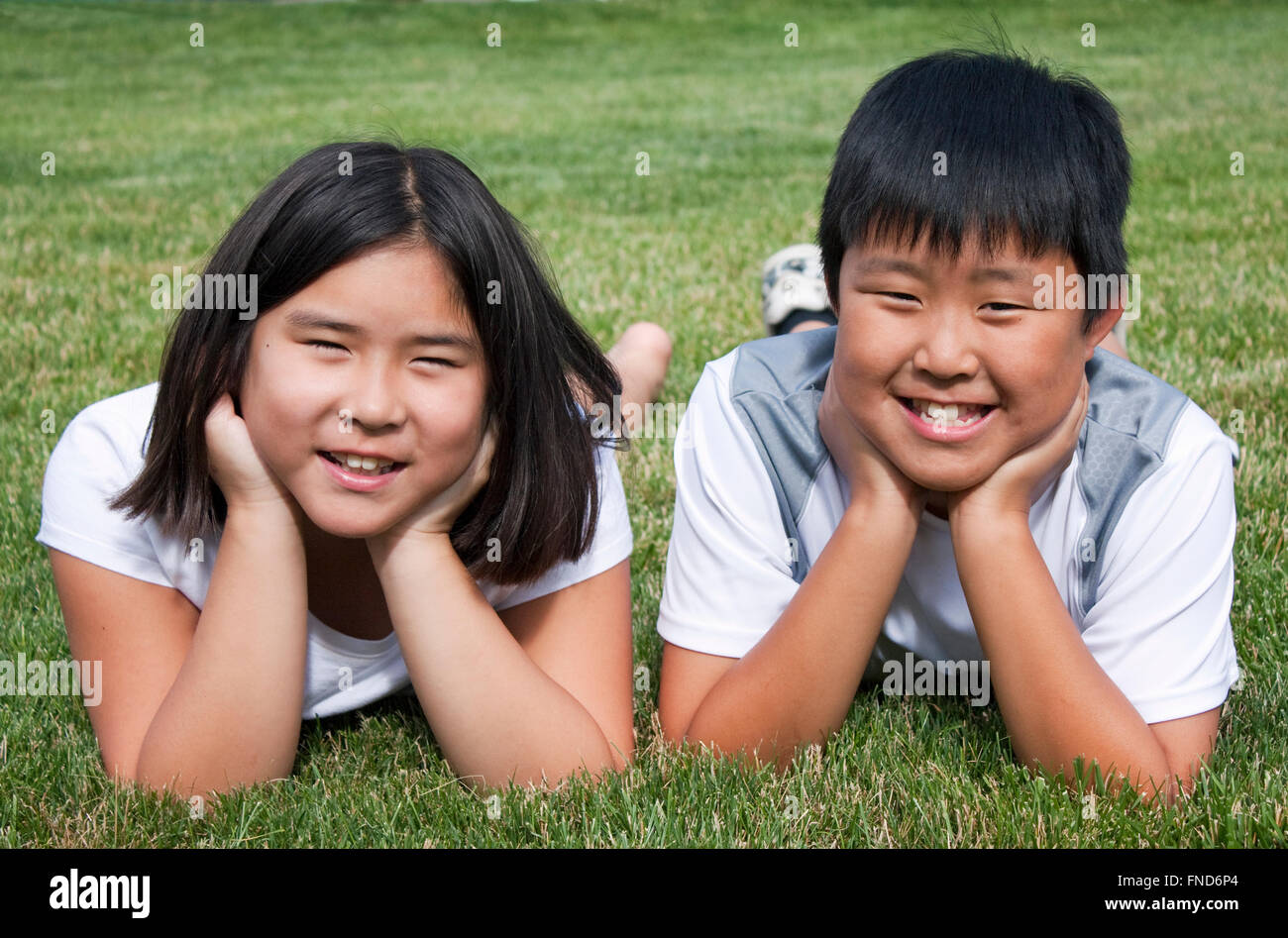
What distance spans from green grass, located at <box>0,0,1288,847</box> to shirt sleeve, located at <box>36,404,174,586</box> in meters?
0.48

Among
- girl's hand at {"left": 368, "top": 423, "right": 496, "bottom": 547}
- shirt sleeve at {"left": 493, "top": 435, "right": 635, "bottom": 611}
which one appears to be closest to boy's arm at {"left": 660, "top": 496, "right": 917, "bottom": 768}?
shirt sleeve at {"left": 493, "top": 435, "right": 635, "bottom": 611}

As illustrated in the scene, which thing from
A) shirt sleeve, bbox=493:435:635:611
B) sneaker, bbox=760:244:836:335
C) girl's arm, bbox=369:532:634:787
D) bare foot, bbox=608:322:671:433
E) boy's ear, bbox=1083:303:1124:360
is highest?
sneaker, bbox=760:244:836:335

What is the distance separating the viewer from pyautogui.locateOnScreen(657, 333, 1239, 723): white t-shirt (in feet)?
8.47

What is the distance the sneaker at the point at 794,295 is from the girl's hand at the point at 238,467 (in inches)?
124

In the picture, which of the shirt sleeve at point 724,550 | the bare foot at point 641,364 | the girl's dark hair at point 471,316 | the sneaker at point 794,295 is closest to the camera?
the girl's dark hair at point 471,316

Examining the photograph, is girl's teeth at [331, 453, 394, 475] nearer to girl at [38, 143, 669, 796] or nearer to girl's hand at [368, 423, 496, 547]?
girl at [38, 143, 669, 796]

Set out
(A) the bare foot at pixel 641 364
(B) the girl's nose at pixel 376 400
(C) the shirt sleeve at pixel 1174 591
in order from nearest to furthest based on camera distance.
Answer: (B) the girl's nose at pixel 376 400
(C) the shirt sleeve at pixel 1174 591
(A) the bare foot at pixel 641 364

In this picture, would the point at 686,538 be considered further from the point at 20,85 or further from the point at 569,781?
the point at 20,85

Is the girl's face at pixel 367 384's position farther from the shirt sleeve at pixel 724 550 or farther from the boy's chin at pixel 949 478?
the boy's chin at pixel 949 478

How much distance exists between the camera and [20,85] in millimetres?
19391

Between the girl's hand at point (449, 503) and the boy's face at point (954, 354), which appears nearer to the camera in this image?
the boy's face at point (954, 354)

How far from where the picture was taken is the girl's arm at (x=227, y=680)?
8.27 feet

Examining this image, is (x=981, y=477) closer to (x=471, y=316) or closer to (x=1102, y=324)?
(x=1102, y=324)

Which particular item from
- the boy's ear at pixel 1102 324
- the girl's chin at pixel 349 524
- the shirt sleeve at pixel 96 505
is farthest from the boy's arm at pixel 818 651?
the shirt sleeve at pixel 96 505
